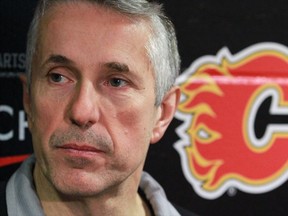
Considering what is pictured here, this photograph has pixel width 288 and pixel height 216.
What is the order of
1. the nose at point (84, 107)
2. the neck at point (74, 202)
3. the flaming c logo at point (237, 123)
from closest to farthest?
the nose at point (84, 107) < the neck at point (74, 202) < the flaming c logo at point (237, 123)

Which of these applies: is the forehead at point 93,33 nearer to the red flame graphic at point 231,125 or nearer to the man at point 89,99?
the man at point 89,99

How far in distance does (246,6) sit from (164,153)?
436 mm

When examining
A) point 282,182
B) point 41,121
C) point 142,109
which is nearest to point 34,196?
point 41,121

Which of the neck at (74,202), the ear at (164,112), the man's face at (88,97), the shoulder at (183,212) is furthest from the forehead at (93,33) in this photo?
the shoulder at (183,212)

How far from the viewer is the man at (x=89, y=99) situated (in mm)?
1030

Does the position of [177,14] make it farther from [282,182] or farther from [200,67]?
[282,182]

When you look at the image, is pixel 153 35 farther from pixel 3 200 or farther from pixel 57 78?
pixel 3 200

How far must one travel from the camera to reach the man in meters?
1.03

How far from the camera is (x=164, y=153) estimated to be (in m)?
1.48

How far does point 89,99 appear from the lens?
1.02 metres

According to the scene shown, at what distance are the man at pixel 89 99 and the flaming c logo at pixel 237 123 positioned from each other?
0.35 m

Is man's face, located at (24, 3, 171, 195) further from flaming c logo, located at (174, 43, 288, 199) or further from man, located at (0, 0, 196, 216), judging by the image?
flaming c logo, located at (174, 43, 288, 199)

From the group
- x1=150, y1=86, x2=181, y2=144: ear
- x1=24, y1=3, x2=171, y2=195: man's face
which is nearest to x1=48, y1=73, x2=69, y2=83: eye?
x1=24, y1=3, x2=171, y2=195: man's face

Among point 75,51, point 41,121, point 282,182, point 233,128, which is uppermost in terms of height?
point 75,51
